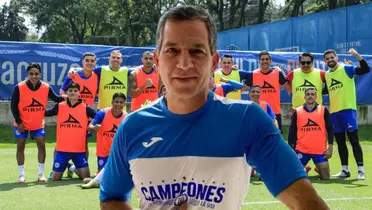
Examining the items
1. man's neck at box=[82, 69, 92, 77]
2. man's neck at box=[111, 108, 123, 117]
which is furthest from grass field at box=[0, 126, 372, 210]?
man's neck at box=[82, 69, 92, 77]

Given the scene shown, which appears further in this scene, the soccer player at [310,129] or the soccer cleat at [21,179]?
the soccer player at [310,129]

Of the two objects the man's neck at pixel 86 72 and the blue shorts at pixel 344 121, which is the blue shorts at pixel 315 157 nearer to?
the blue shorts at pixel 344 121

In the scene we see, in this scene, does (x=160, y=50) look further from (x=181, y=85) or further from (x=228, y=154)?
(x=228, y=154)

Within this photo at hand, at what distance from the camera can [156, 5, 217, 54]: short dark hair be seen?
2.21 m

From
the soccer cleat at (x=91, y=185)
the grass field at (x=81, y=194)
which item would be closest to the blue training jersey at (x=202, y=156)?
the grass field at (x=81, y=194)

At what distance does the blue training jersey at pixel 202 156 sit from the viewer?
6.94 feet

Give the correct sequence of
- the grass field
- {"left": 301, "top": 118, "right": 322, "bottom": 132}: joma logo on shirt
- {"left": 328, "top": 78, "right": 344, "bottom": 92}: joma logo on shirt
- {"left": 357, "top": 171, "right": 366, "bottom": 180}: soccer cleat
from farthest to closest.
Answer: {"left": 328, "top": 78, "right": 344, "bottom": 92}: joma logo on shirt → {"left": 301, "top": 118, "right": 322, "bottom": 132}: joma logo on shirt → {"left": 357, "top": 171, "right": 366, "bottom": 180}: soccer cleat → the grass field

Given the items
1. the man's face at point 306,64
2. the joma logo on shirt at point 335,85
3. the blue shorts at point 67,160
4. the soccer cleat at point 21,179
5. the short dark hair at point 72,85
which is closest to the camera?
the soccer cleat at point 21,179

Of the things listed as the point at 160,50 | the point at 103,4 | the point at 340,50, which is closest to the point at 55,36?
the point at 103,4

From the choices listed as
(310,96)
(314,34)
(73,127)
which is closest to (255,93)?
(310,96)

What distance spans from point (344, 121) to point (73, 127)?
501 centimetres

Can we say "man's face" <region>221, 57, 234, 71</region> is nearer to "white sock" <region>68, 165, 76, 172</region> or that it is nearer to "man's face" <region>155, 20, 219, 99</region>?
"white sock" <region>68, 165, 76, 172</region>

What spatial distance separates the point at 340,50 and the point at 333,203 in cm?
1539

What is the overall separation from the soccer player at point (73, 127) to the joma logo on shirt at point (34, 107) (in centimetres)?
16
